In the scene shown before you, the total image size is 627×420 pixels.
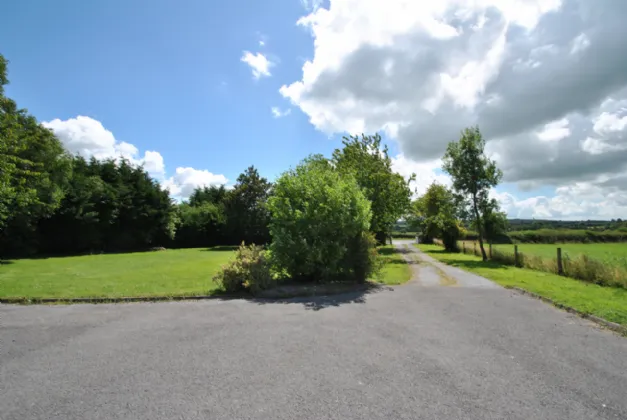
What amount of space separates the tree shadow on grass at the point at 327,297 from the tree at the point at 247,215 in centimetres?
3311

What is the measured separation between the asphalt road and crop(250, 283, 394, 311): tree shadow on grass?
95 centimetres

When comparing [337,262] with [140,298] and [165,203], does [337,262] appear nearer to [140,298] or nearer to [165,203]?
[140,298]

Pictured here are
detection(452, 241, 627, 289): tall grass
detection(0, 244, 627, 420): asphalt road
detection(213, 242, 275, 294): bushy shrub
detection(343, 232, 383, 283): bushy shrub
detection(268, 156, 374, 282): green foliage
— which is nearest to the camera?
detection(0, 244, 627, 420): asphalt road

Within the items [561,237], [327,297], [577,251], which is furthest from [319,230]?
[561,237]

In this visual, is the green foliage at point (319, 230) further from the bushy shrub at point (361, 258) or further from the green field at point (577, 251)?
the green field at point (577, 251)

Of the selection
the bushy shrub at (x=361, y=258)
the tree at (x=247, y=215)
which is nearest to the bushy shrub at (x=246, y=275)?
the bushy shrub at (x=361, y=258)

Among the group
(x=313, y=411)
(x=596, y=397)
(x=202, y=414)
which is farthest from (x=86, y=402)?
(x=596, y=397)

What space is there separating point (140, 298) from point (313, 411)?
25.8 feet

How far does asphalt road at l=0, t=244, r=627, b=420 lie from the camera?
140 inches

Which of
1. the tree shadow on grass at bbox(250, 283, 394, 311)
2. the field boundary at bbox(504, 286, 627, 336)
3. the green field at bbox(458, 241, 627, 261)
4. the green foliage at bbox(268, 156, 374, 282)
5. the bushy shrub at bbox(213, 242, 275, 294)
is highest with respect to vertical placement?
the green foliage at bbox(268, 156, 374, 282)

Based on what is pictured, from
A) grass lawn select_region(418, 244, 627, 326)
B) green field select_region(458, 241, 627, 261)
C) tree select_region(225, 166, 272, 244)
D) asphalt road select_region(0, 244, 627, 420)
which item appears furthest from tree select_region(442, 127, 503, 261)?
tree select_region(225, 166, 272, 244)

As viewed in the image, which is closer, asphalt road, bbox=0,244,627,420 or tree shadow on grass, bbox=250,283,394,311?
asphalt road, bbox=0,244,627,420

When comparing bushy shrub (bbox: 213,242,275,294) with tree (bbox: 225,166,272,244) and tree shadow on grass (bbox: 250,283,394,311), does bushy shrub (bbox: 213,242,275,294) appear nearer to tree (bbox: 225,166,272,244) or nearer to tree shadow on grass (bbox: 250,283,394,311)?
tree shadow on grass (bbox: 250,283,394,311)

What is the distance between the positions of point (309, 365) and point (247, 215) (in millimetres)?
40415
